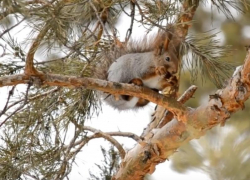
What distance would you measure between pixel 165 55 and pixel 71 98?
297 mm

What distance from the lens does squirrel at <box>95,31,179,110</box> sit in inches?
47.9

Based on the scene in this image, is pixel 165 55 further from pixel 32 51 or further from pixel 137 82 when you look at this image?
pixel 32 51

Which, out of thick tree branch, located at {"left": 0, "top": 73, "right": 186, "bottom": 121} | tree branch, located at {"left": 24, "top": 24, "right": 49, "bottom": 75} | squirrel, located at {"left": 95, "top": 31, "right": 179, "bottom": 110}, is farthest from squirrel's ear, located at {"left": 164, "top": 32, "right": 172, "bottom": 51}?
tree branch, located at {"left": 24, "top": 24, "right": 49, "bottom": 75}

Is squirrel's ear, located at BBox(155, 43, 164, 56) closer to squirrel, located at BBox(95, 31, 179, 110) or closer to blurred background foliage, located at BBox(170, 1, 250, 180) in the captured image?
squirrel, located at BBox(95, 31, 179, 110)

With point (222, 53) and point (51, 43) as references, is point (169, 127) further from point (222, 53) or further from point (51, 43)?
point (51, 43)

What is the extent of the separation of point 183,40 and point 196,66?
0.09 metres

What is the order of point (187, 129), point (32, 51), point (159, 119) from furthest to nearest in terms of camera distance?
1. point (159, 119)
2. point (187, 129)
3. point (32, 51)

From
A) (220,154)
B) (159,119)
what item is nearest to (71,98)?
(159,119)

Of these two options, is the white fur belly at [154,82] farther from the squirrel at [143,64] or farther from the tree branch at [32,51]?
the tree branch at [32,51]

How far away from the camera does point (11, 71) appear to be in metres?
1.17

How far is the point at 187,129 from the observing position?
1.17 m

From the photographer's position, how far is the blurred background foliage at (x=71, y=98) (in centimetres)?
105

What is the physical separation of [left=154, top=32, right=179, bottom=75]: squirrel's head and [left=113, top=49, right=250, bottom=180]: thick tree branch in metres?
0.12

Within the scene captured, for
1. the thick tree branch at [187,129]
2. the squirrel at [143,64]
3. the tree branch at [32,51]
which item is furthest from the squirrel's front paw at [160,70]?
the tree branch at [32,51]
